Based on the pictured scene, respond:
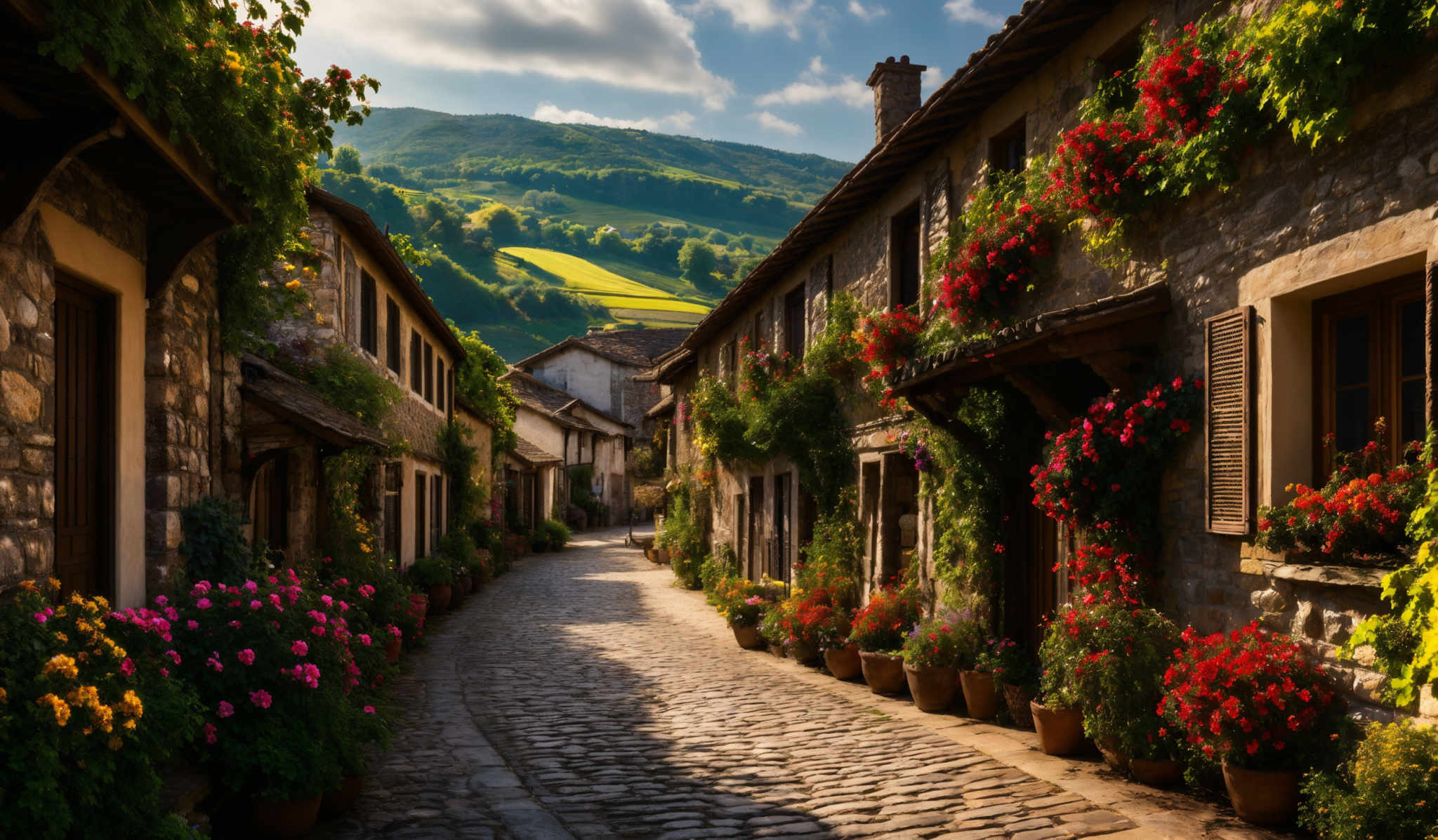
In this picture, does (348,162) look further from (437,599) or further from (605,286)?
(437,599)

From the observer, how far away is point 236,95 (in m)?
5.63

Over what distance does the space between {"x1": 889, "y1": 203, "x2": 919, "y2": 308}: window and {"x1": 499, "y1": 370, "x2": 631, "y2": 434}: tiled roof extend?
103ft

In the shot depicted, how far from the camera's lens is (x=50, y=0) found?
3645 millimetres

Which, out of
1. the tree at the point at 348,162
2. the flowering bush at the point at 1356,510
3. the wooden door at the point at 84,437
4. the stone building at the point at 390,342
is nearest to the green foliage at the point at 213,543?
the wooden door at the point at 84,437

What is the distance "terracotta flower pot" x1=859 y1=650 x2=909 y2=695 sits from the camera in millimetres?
9633

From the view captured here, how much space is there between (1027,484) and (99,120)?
284 inches

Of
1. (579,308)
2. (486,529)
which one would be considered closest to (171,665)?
(486,529)

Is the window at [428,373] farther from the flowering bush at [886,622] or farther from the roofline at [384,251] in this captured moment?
the flowering bush at [886,622]

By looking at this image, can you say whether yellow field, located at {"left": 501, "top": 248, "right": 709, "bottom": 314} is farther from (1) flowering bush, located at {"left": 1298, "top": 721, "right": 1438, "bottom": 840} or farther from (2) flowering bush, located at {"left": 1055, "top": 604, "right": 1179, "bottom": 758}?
(1) flowering bush, located at {"left": 1298, "top": 721, "right": 1438, "bottom": 840}

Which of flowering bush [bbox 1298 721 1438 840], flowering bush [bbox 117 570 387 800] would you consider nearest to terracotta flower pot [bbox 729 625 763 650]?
flowering bush [bbox 117 570 387 800]

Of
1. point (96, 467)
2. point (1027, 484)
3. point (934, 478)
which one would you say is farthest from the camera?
point (934, 478)

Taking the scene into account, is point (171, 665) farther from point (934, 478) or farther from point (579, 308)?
point (579, 308)

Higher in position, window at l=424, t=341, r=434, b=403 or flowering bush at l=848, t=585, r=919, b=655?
window at l=424, t=341, r=434, b=403

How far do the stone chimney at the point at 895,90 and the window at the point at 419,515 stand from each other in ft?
31.4
